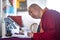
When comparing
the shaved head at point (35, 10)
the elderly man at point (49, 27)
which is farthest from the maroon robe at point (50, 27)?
the shaved head at point (35, 10)

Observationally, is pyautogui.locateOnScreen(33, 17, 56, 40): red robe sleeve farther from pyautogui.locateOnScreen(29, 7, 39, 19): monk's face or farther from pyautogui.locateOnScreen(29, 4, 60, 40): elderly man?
pyautogui.locateOnScreen(29, 7, 39, 19): monk's face

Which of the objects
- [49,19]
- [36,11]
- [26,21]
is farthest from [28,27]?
[49,19]

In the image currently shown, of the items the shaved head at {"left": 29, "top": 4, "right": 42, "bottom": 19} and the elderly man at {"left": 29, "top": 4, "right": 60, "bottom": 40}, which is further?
the shaved head at {"left": 29, "top": 4, "right": 42, "bottom": 19}

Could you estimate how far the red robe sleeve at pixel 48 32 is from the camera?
4.34 ft

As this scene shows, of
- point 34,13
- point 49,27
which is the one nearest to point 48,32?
point 49,27

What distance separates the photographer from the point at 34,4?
1578 mm

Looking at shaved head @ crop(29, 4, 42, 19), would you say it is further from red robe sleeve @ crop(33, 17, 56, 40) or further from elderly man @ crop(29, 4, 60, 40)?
red robe sleeve @ crop(33, 17, 56, 40)

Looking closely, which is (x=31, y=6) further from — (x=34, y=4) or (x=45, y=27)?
(x=45, y=27)

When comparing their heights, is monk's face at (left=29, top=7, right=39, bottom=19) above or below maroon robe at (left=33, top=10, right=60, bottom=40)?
above

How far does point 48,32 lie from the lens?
1341mm

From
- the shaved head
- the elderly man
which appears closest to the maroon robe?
the elderly man

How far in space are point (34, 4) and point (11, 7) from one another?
216 mm

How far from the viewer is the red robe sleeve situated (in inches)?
52.1

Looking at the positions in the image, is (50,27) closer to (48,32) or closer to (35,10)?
(48,32)
